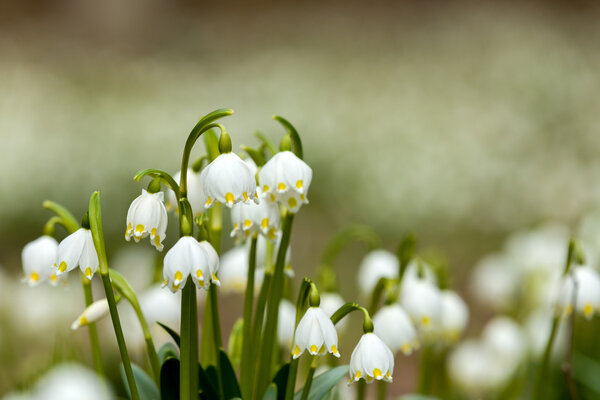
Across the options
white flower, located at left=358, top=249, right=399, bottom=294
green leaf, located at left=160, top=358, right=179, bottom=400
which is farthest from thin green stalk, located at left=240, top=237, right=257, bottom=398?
white flower, located at left=358, top=249, right=399, bottom=294

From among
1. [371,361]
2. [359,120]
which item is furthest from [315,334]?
[359,120]

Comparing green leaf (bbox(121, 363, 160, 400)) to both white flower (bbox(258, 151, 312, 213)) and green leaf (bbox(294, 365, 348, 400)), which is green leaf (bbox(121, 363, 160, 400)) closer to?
green leaf (bbox(294, 365, 348, 400))

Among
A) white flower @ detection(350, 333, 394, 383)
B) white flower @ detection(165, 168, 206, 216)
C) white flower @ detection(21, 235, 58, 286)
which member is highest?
white flower @ detection(165, 168, 206, 216)

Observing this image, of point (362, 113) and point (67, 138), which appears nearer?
point (67, 138)

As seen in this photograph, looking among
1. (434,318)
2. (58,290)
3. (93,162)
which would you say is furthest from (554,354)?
(93,162)

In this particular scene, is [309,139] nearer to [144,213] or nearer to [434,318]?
[434,318]

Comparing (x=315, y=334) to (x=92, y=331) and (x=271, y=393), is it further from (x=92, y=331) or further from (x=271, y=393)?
(x=92, y=331)

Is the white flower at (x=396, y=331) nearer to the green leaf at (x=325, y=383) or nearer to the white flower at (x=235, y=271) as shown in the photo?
the green leaf at (x=325, y=383)
